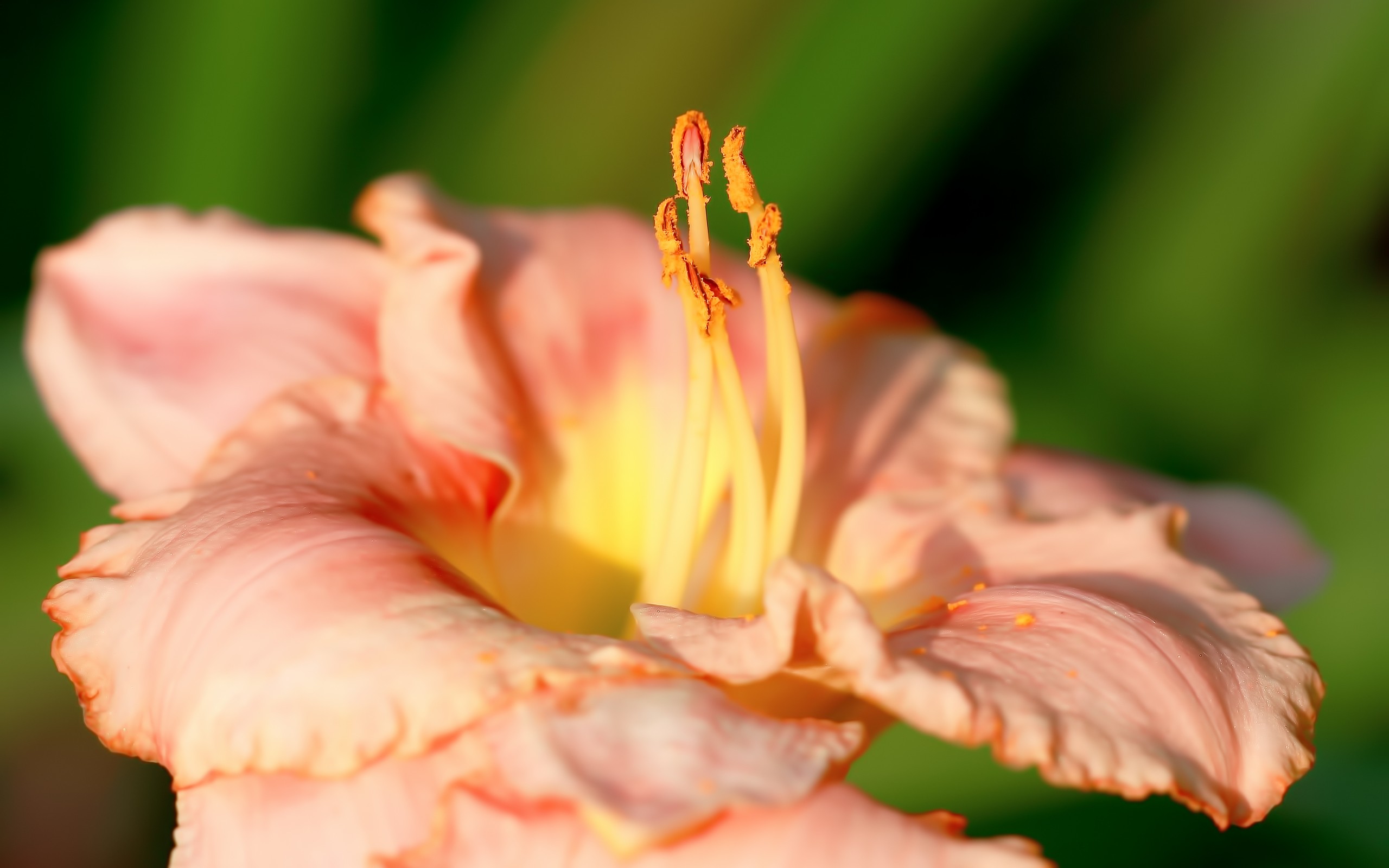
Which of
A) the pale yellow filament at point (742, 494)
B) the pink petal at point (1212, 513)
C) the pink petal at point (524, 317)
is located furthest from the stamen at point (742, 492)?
the pink petal at point (1212, 513)

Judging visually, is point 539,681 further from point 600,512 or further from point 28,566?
point 28,566

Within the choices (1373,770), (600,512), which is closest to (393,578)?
(600,512)

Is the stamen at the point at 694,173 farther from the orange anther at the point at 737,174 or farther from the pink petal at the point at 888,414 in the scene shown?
the pink petal at the point at 888,414

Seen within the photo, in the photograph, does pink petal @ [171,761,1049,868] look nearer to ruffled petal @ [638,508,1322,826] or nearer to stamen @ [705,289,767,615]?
ruffled petal @ [638,508,1322,826]

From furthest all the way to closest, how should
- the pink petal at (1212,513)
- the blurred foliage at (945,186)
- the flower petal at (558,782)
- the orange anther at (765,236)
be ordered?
1. the blurred foliage at (945,186)
2. the pink petal at (1212,513)
3. the orange anther at (765,236)
4. the flower petal at (558,782)

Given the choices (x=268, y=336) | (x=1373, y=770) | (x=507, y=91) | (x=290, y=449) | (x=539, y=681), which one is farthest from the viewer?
(x=507, y=91)

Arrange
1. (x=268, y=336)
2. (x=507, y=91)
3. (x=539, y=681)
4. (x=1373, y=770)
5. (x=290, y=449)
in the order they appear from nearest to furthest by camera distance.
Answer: (x=539, y=681) < (x=290, y=449) < (x=268, y=336) < (x=1373, y=770) < (x=507, y=91)

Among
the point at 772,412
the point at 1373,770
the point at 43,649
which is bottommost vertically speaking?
the point at 43,649

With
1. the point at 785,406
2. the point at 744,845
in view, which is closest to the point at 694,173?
the point at 785,406

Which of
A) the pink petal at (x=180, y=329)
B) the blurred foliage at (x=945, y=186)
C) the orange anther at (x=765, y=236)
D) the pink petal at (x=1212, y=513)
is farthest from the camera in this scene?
the blurred foliage at (x=945, y=186)
